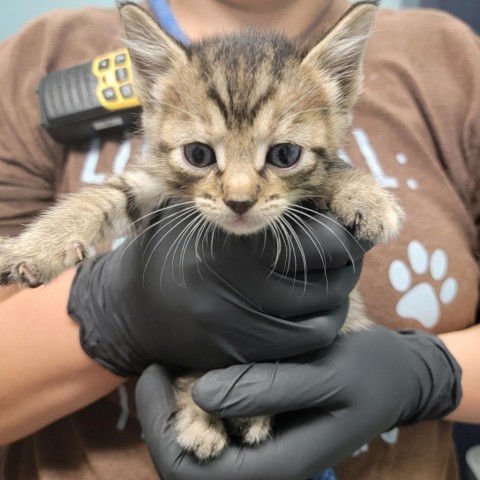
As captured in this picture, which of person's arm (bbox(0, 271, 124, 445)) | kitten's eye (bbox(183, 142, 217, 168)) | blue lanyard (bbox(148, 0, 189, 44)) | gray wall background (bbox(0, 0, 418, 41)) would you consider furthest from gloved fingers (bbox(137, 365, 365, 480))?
gray wall background (bbox(0, 0, 418, 41))

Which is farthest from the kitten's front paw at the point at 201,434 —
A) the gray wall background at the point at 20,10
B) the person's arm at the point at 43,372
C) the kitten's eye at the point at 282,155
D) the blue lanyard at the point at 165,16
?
the gray wall background at the point at 20,10

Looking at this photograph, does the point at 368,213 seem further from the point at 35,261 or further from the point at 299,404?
the point at 35,261

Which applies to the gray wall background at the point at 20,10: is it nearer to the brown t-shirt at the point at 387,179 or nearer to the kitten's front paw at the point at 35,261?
the brown t-shirt at the point at 387,179

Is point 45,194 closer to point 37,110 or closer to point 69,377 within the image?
point 37,110

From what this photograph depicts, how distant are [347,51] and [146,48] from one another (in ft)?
1.07

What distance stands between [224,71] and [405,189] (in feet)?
1.44

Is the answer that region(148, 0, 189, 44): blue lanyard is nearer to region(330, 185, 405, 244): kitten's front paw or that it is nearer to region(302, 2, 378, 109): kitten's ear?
region(302, 2, 378, 109): kitten's ear

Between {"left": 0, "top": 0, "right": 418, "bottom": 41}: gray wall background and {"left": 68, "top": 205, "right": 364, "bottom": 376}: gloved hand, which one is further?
{"left": 0, "top": 0, "right": 418, "bottom": 41}: gray wall background

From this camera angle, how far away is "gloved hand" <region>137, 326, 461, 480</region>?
771 mm

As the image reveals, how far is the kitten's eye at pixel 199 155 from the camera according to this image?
0.76 meters

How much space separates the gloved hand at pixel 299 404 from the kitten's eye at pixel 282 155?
309 millimetres

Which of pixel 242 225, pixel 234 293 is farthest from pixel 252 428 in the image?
pixel 242 225

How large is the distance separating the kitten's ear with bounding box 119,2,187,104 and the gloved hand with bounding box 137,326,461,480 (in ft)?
1.61

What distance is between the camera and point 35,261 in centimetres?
73
